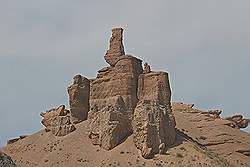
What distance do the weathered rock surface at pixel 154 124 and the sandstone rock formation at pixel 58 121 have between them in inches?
569

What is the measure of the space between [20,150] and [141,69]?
75.3 ft

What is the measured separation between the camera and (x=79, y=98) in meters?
82.9

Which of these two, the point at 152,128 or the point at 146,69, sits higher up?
the point at 146,69

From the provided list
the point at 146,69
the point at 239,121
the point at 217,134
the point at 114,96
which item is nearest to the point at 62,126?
the point at 114,96

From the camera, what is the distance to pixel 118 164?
65.1 m

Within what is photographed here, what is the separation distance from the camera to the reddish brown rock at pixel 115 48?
78875 millimetres

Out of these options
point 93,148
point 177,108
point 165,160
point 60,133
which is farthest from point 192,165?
point 177,108

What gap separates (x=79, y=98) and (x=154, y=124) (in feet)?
65.3

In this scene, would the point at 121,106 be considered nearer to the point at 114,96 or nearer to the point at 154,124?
the point at 114,96

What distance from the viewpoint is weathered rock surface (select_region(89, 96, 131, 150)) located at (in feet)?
227

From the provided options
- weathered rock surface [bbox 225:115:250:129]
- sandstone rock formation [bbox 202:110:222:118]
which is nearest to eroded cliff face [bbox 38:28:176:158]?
sandstone rock formation [bbox 202:110:222:118]

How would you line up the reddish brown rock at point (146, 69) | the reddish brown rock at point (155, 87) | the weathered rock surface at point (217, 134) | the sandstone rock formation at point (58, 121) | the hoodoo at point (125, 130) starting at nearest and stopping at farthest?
the hoodoo at point (125, 130) → the reddish brown rock at point (155, 87) → the weathered rock surface at point (217, 134) → the reddish brown rock at point (146, 69) → the sandstone rock formation at point (58, 121)

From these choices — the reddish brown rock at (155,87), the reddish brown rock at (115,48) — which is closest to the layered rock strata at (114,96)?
the reddish brown rock at (115,48)

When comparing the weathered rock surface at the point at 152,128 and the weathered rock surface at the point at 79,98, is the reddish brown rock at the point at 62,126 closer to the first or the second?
the weathered rock surface at the point at 79,98
